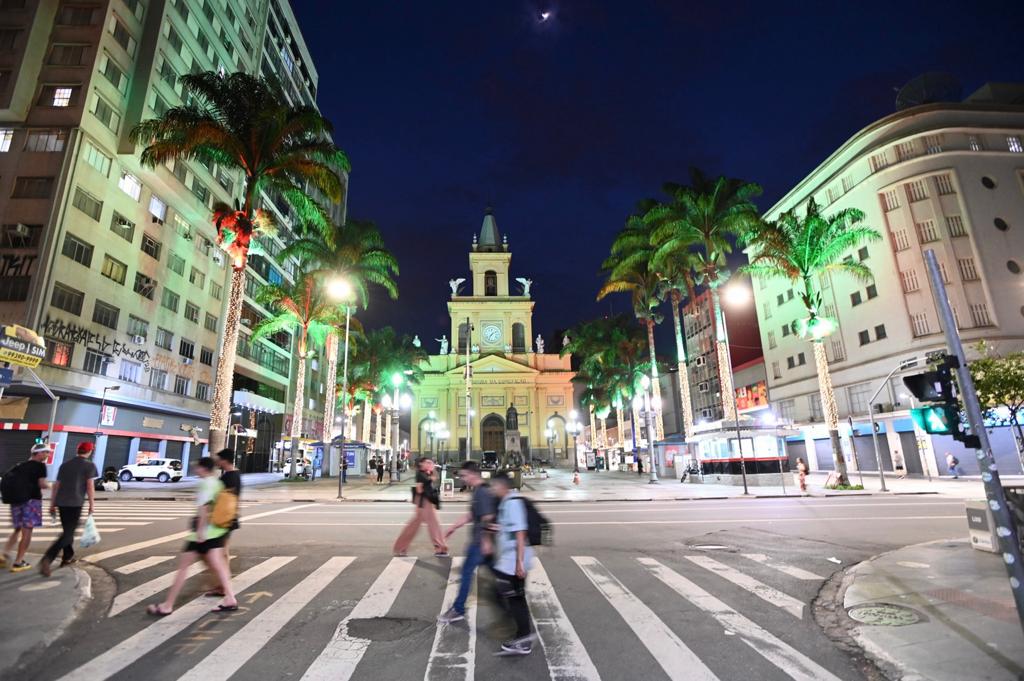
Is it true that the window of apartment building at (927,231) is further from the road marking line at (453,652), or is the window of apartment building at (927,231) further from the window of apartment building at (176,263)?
the window of apartment building at (176,263)

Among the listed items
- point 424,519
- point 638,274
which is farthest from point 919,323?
point 424,519

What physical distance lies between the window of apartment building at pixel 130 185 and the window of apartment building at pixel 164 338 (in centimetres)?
885

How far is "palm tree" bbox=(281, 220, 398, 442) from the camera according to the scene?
33.1 m

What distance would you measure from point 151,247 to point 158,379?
899cm

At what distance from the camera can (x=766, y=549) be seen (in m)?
9.82

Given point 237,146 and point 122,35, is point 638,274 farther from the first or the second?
point 122,35

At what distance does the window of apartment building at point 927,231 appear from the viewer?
36688mm

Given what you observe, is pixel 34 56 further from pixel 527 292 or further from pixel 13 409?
pixel 527 292

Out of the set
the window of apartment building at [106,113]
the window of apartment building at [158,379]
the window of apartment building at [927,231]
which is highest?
the window of apartment building at [106,113]

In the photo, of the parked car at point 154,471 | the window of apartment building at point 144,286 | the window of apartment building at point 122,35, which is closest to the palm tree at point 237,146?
Result: the parked car at point 154,471

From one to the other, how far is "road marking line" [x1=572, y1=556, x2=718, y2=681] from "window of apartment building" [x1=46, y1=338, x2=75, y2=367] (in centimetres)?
3145

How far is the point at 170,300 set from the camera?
36812 mm

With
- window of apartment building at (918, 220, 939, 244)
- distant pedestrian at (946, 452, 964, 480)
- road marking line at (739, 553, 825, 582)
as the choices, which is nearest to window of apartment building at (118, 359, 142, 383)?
road marking line at (739, 553, 825, 582)

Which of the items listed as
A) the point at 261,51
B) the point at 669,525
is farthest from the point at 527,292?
the point at 669,525
